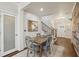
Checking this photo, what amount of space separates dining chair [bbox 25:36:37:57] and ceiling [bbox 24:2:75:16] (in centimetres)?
59

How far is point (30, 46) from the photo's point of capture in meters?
2.10

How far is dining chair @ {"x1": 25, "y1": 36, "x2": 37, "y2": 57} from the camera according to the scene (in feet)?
6.74

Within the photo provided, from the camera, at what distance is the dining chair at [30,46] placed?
80.9 inches

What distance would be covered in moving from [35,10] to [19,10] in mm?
335

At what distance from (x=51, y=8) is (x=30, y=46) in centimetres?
91

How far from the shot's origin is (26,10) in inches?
81.0

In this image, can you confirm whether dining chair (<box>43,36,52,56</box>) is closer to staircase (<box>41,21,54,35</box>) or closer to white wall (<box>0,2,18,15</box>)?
staircase (<box>41,21,54,35</box>)

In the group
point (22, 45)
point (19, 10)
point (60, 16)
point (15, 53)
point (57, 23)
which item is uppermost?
point (19, 10)

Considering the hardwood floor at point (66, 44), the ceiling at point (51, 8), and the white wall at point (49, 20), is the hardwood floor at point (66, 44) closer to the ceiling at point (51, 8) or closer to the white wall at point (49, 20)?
the white wall at point (49, 20)

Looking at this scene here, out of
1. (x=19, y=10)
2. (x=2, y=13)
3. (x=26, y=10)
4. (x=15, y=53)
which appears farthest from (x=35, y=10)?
(x=15, y=53)

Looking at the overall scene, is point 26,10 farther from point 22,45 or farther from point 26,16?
point 22,45

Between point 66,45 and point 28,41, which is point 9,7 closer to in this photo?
point 28,41

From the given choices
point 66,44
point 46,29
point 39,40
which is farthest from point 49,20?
point 66,44

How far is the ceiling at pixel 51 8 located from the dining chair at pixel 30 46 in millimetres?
587
